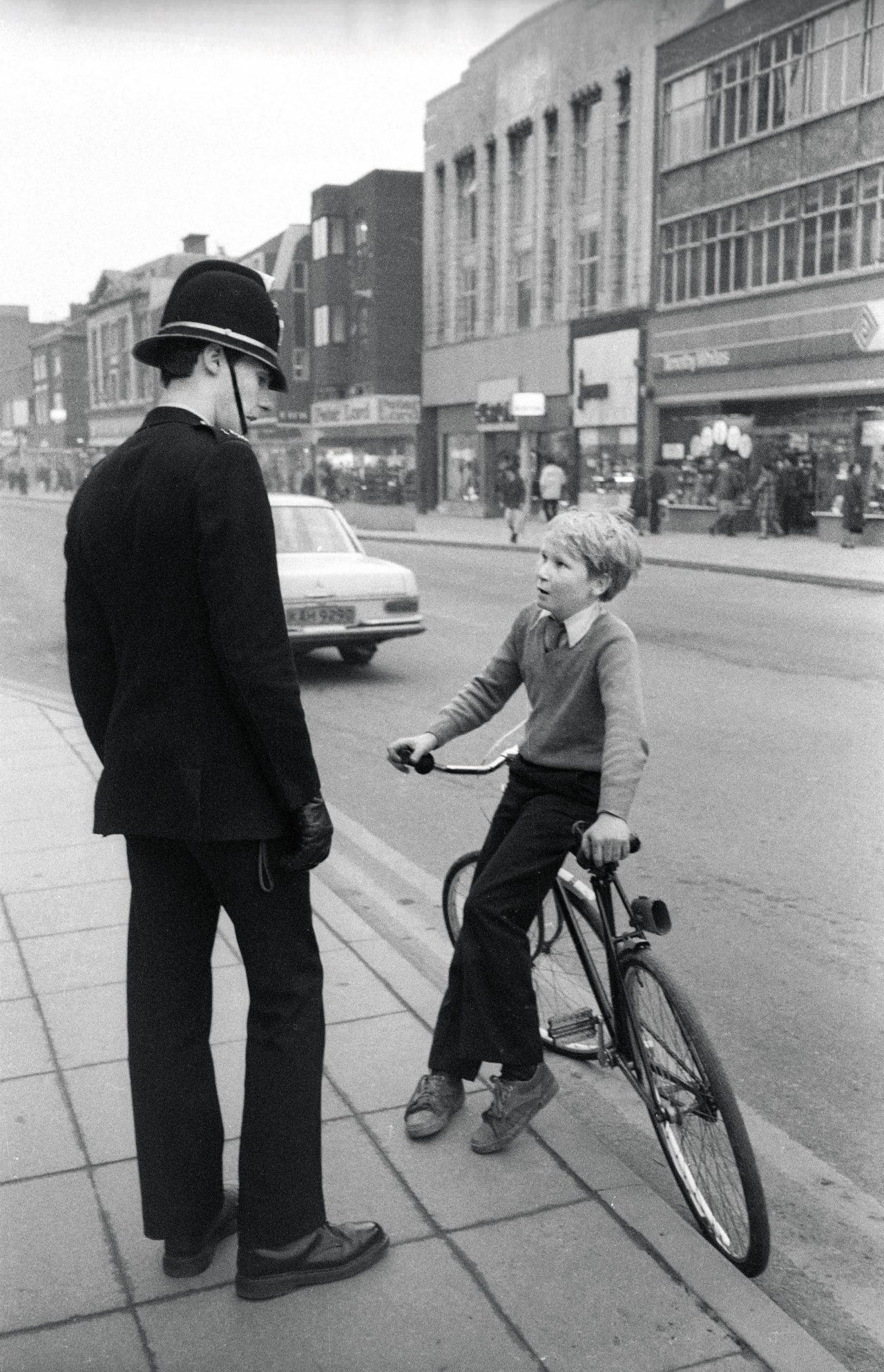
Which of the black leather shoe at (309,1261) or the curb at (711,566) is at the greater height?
the black leather shoe at (309,1261)

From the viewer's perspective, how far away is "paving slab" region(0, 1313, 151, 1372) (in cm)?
234

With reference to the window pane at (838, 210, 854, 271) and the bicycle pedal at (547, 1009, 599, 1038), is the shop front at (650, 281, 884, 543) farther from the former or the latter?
the bicycle pedal at (547, 1009, 599, 1038)

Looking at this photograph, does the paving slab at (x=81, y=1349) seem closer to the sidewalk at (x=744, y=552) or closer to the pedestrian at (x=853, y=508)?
the sidewalk at (x=744, y=552)

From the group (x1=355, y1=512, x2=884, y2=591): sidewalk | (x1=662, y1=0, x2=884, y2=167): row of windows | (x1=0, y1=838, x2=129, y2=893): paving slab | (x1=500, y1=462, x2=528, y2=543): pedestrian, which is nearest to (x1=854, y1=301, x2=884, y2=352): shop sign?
(x1=355, y1=512, x2=884, y2=591): sidewalk

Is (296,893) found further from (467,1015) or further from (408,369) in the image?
(408,369)

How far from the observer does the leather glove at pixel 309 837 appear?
2.49 metres

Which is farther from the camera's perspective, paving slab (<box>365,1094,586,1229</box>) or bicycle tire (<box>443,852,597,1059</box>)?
bicycle tire (<box>443,852,597,1059</box>)

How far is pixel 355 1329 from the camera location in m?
2.45

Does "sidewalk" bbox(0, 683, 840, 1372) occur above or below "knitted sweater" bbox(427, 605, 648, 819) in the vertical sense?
below

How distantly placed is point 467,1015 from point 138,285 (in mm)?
80684

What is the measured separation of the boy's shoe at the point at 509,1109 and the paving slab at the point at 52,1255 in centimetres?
89

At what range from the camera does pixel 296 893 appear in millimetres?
2594

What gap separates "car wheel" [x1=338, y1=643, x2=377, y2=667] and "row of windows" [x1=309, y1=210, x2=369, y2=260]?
40.2 meters

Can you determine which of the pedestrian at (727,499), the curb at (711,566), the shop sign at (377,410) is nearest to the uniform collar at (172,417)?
the curb at (711,566)
